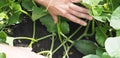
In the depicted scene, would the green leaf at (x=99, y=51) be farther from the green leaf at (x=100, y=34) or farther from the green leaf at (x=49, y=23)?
the green leaf at (x=49, y=23)

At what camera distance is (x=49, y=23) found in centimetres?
133

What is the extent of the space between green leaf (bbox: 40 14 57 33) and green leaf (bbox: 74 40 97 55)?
0.35ft

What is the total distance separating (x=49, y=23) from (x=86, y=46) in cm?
17

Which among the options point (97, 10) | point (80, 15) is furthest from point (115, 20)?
point (80, 15)

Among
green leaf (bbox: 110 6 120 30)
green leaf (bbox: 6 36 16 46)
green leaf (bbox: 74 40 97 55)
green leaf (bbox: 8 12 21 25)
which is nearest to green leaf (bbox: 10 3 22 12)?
green leaf (bbox: 8 12 21 25)

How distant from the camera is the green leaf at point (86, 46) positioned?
1.26m

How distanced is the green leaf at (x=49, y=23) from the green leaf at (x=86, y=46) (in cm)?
11

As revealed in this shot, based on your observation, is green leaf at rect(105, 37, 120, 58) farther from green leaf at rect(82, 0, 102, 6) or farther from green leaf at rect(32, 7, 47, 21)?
green leaf at rect(32, 7, 47, 21)

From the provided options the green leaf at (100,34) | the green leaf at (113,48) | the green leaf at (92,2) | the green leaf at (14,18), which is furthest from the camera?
the green leaf at (14,18)

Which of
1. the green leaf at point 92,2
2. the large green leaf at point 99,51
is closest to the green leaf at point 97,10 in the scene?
the green leaf at point 92,2

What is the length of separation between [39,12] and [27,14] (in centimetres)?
7

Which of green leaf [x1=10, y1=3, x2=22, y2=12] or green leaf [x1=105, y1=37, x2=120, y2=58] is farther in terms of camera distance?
green leaf [x1=10, y1=3, x2=22, y2=12]

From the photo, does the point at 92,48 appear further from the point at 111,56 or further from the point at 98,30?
the point at 111,56

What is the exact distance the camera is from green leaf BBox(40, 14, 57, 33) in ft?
4.34
